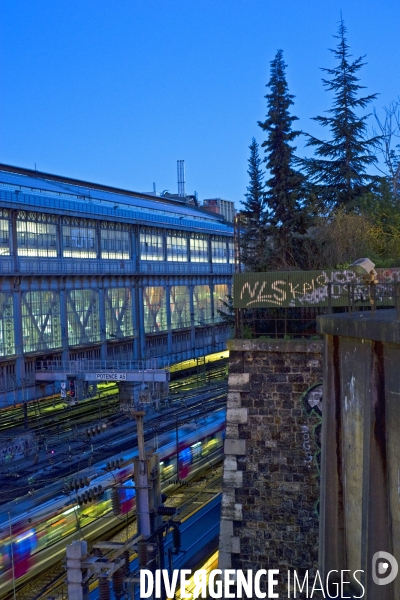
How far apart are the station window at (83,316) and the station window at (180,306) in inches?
407

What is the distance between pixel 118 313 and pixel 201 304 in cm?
1326

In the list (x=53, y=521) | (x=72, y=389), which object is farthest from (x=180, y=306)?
(x=53, y=521)

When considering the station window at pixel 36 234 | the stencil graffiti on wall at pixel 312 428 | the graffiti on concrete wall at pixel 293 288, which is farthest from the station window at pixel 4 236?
the stencil graffiti on wall at pixel 312 428

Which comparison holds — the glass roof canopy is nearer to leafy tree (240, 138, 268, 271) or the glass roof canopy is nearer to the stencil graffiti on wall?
leafy tree (240, 138, 268, 271)

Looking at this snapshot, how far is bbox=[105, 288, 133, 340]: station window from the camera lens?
44000 millimetres

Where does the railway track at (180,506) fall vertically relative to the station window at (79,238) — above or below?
below

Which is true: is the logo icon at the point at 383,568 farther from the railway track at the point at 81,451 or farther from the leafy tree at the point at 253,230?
the leafy tree at the point at 253,230

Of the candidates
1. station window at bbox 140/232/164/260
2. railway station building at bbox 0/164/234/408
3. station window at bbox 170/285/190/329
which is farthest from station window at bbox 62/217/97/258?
station window at bbox 170/285/190/329

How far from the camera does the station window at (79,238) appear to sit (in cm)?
4075

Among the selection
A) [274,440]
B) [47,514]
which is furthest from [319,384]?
[47,514]

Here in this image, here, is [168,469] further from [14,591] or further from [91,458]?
[14,591]

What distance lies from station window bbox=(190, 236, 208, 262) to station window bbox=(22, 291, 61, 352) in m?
20.1

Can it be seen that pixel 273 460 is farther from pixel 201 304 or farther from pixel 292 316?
pixel 201 304

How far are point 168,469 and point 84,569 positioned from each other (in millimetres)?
12882
